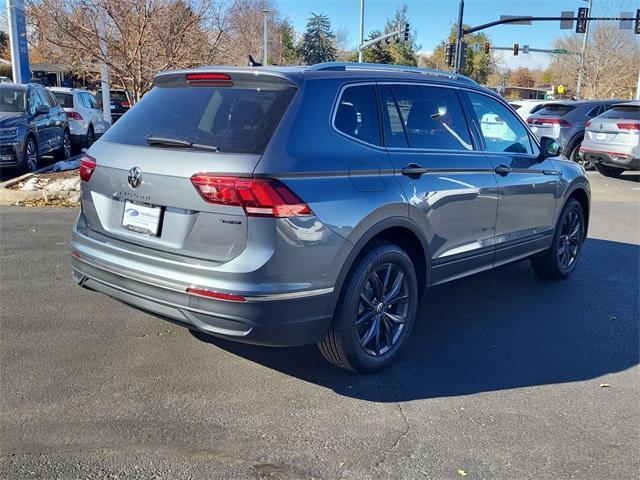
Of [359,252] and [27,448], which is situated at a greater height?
[359,252]

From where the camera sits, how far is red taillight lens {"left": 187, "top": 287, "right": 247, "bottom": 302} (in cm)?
309

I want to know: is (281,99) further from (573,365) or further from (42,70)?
(42,70)

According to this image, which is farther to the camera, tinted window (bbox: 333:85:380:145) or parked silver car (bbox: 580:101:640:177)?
parked silver car (bbox: 580:101:640:177)

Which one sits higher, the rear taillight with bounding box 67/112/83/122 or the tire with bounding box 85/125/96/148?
the rear taillight with bounding box 67/112/83/122

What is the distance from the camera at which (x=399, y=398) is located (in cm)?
361

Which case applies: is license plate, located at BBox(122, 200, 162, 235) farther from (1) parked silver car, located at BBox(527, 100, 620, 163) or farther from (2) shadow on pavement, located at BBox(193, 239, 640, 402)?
(1) parked silver car, located at BBox(527, 100, 620, 163)

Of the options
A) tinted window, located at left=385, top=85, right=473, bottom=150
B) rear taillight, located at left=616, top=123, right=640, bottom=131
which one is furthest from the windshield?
rear taillight, located at left=616, top=123, right=640, bottom=131

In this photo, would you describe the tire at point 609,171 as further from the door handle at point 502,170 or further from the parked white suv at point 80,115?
the parked white suv at point 80,115

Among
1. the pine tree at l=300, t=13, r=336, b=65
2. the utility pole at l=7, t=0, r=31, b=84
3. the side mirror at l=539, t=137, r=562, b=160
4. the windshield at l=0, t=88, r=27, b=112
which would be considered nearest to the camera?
the side mirror at l=539, t=137, r=562, b=160

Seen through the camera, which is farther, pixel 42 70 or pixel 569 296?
pixel 42 70

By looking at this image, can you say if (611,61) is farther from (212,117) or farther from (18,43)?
(212,117)

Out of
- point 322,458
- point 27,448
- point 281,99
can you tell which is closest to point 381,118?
point 281,99

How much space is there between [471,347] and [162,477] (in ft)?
7.90

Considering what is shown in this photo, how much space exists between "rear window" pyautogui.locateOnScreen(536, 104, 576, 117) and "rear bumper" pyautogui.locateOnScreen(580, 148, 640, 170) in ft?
7.73
